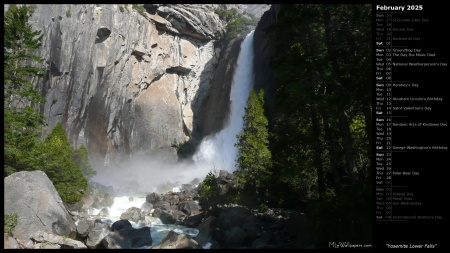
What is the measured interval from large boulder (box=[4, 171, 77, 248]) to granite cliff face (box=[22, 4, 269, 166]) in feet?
70.8

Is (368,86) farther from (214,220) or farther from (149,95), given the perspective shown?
(149,95)

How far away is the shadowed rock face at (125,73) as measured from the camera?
37750mm

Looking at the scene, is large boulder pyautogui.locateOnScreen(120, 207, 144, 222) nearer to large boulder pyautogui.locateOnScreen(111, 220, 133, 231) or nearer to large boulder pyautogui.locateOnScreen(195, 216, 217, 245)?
large boulder pyautogui.locateOnScreen(111, 220, 133, 231)

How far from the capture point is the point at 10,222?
535 inches

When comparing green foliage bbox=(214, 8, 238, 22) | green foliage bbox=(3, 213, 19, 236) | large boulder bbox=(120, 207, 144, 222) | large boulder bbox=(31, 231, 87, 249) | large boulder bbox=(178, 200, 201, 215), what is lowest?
large boulder bbox=(120, 207, 144, 222)

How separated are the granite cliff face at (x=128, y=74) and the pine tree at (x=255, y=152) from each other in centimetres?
2122

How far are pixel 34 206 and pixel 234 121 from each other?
30041mm

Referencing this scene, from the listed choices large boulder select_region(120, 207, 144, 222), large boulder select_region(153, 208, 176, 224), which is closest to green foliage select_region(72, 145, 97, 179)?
large boulder select_region(120, 207, 144, 222)

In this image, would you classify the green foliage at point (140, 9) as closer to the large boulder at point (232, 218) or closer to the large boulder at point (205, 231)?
the large boulder at point (205, 231)

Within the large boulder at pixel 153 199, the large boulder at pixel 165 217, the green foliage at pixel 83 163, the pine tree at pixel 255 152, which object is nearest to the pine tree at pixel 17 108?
the large boulder at pixel 165 217

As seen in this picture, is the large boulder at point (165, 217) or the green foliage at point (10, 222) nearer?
the green foliage at point (10, 222)

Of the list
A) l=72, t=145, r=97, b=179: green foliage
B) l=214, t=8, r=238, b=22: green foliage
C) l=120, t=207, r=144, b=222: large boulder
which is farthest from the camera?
l=214, t=8, r=238, b=22: green foliage

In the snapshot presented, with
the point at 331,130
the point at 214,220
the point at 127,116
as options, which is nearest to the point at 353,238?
the point at 331,130

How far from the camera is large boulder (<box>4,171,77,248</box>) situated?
14382 mm
